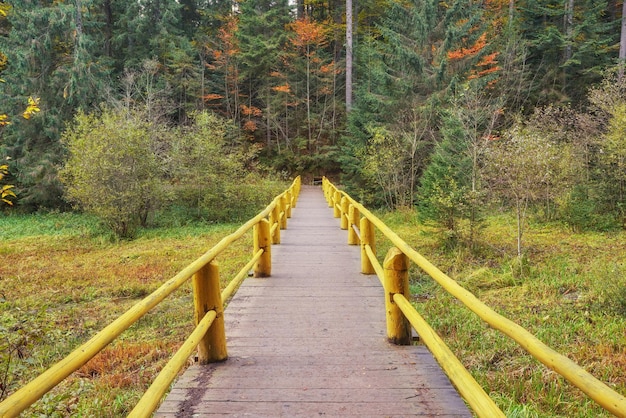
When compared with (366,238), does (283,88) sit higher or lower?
higher

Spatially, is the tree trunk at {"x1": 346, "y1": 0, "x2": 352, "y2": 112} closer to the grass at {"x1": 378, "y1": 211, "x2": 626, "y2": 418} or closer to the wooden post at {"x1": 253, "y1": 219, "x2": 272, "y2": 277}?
the grass at {"x1": 378, "y1": 211, "x2": 626, "y2": 418}

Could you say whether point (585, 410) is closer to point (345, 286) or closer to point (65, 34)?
point (345, 286)

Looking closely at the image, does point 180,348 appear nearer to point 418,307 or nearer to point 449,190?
point 418,307

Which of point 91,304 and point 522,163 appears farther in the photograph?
point 522,163

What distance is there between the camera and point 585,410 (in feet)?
13.9

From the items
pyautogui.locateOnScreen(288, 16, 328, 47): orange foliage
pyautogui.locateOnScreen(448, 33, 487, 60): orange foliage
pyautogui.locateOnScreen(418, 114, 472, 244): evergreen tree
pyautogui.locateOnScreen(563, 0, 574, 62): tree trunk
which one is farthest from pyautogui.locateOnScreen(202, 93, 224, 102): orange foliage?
pyautogui.locateOnScreen(563, 0, 574, 62): tree trunk

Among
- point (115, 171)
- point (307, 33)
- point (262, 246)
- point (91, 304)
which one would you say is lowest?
point (91, 304)

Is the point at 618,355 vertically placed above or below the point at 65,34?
below

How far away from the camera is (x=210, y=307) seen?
11.0 ft

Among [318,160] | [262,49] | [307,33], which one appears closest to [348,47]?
[307,33]

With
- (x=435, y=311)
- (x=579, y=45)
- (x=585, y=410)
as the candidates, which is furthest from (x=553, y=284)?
(x=579, y=45)

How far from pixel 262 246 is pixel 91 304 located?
15.6 feet

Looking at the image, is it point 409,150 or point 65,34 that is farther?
point 65,34

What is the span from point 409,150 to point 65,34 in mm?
21237
